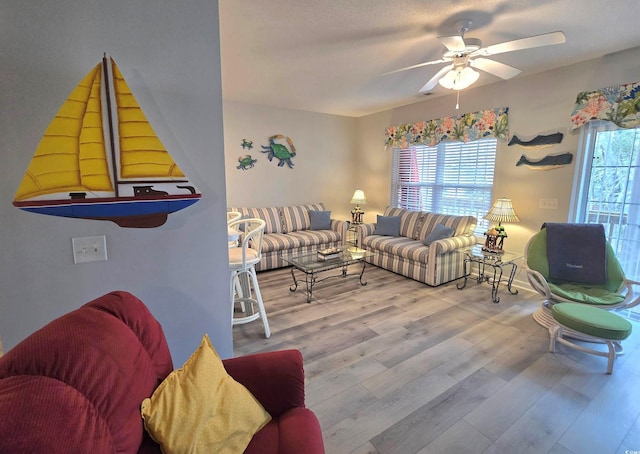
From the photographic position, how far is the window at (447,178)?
159 inches

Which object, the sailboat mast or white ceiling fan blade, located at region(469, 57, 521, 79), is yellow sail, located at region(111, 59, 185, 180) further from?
white ceiling fan blade, located at region(469, 57, 521, 79)

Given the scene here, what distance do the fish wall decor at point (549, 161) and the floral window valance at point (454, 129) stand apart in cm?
38

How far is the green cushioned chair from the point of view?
2.47 m

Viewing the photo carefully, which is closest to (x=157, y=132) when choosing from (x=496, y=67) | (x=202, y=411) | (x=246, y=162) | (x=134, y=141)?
(x=134, y=141)

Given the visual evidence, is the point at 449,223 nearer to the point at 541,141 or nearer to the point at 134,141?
the point at 541,141

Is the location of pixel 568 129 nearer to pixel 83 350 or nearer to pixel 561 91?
pixel 561 91

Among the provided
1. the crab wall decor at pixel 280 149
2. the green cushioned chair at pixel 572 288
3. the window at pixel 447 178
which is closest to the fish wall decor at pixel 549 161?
the window at pixel 447 178

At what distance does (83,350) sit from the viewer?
810 mm

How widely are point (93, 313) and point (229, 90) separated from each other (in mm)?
3739

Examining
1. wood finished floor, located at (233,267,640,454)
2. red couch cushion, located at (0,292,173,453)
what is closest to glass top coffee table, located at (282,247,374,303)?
wood finished floor, located at (233,267,640,454)

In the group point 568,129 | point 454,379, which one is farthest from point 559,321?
point 568,129

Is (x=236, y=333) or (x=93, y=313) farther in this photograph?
(x=236, y=333)

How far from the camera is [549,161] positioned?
332cm

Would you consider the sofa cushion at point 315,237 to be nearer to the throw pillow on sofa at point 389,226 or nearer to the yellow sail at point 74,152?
the throw pillow on sofa at point 389,226
